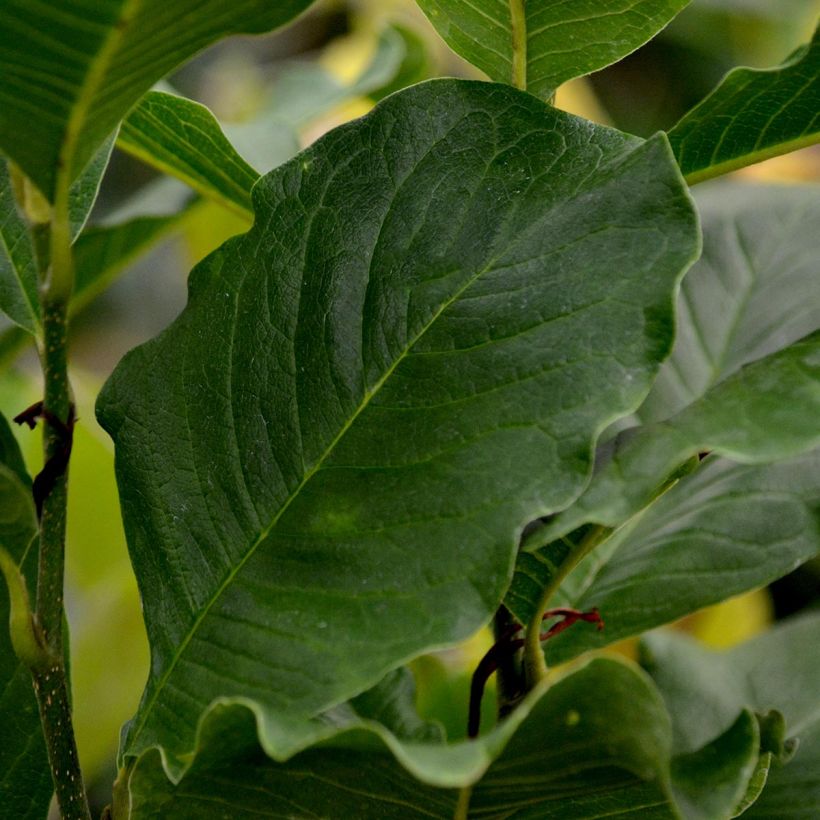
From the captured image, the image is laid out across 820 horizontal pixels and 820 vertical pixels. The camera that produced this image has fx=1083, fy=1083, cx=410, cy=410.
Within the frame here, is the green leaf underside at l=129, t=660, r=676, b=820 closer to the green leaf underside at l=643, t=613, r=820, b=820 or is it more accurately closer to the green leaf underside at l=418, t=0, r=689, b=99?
the green leaf underside at l=643, t=613, r=820, b=820


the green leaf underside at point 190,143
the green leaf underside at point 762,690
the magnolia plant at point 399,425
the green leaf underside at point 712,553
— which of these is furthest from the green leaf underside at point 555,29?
the green leaf underside at point 762,690

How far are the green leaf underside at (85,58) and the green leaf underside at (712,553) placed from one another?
12.9 inches

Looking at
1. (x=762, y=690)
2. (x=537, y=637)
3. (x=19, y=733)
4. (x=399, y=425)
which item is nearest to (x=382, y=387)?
(x=399, y=425)

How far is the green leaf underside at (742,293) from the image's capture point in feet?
2.09

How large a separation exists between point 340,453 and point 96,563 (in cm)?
72

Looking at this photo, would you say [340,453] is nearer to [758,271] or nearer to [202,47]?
[202,47]

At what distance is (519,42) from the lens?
483mm

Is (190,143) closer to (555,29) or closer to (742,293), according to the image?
(555,29)

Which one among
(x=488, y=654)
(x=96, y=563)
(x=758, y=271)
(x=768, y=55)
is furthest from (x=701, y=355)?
(x=768, y=55)

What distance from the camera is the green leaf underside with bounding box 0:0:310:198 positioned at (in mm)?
345

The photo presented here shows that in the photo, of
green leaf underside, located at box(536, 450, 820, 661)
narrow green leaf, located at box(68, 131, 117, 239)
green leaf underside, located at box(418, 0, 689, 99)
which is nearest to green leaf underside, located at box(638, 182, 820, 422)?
green leaf underside, located at box(536, 450, 820, 661)

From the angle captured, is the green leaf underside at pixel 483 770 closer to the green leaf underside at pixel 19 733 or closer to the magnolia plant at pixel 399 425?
the magnolia plant at pixel 399 425

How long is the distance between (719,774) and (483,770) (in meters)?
0.08

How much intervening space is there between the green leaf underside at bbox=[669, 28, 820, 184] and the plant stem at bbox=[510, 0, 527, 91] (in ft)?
0.24
